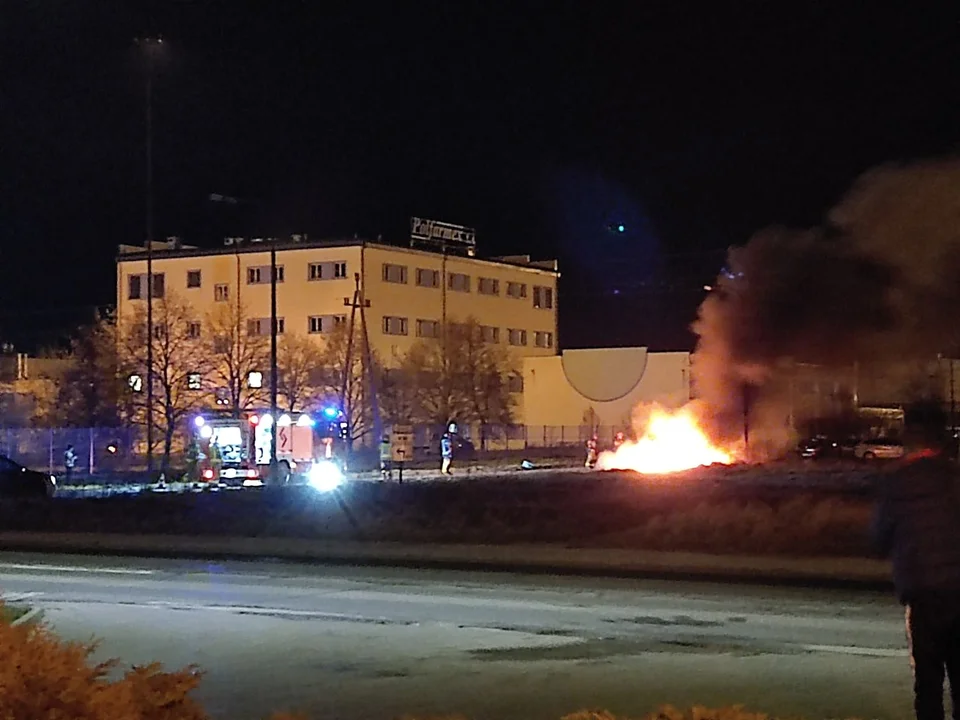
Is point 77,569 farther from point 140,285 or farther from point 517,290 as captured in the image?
point 517,290

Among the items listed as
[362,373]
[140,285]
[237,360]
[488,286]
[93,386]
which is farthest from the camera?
[488,286]

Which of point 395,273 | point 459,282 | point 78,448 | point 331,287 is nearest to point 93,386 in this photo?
point 78,448

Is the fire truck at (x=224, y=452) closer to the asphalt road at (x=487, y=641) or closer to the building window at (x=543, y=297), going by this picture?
the asphalt road at (x=487, y=641)

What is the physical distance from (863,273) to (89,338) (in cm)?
4001

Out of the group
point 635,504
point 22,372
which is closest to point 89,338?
point 22,372

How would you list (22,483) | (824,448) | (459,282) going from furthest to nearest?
(459,282) → (824,448) → (22,483)

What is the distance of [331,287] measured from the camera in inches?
3002

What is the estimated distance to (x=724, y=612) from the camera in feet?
46.2

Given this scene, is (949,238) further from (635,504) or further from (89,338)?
(89,338)

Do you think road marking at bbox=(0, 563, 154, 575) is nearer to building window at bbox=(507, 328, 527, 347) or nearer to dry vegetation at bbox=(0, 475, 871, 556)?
dry vegetation at bbox=(0, 475, 871, 556)

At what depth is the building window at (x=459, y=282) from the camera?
3280 inches

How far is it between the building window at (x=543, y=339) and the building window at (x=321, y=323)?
57.7 ft

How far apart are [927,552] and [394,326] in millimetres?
71940

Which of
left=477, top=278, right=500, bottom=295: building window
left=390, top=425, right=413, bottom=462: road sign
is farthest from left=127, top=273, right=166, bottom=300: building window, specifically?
left=390, top=425, right=413, bottom=462: road sign
